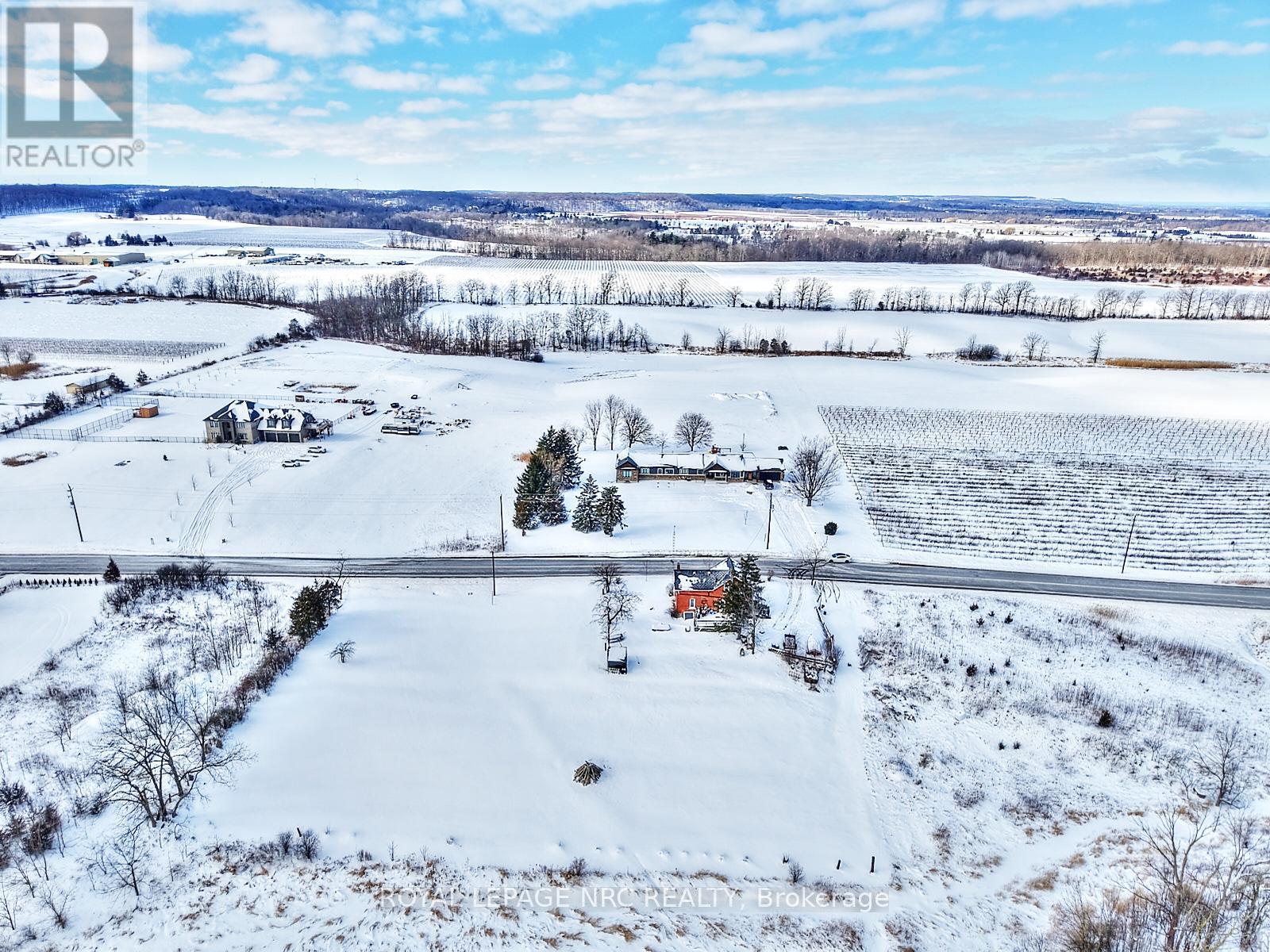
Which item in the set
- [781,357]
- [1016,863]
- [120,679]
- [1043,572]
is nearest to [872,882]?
[1016,863]

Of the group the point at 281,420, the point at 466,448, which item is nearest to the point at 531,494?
the point at 466,448

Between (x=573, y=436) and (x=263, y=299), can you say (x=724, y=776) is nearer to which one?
(x=573, y=436)

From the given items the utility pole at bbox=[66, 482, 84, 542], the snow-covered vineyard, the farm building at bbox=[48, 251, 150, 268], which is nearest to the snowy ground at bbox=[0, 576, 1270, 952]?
the utility pole at bbox=[66, 482, 84, 542]

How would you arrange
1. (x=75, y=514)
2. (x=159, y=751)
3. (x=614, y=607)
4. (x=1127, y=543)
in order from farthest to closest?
(x=75, y=514) < (x=1127, y=543) < (x=614, y=607) < (x=159, y=751)

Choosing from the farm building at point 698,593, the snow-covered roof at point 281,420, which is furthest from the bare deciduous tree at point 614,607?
the snow-covered roof at point 281,420

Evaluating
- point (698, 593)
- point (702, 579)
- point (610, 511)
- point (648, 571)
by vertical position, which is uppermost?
point (610, 511)

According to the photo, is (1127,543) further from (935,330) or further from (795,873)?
(935,330)
